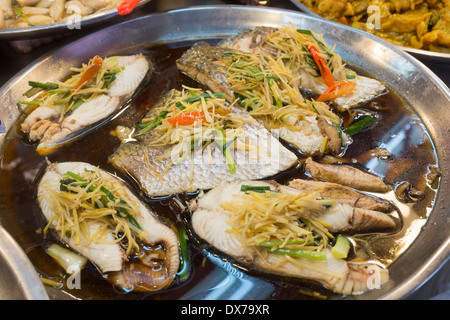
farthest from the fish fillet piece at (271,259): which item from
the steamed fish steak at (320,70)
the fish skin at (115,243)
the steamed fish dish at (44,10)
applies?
the steamed fish dish at (44,10)

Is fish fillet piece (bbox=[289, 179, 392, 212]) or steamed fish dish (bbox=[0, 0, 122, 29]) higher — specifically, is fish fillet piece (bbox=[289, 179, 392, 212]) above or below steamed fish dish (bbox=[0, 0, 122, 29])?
below

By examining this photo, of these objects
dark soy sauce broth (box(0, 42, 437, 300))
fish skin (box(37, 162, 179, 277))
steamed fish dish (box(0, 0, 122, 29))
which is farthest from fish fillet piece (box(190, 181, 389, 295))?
steamed fish dish (box(0, 0, 122, 29))

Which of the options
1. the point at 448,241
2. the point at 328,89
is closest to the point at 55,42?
the point at 328,89

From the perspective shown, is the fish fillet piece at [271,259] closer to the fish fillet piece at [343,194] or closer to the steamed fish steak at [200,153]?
the fish fillet piece at [343,194]

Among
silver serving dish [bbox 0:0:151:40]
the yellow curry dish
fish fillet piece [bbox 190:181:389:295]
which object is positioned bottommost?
fish fillet piece [bbox 190:181:389:295]

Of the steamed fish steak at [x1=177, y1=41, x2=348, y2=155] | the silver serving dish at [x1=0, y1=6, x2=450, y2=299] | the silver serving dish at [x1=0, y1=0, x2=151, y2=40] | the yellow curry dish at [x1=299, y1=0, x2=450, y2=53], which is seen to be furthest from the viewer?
the yellow curry dish at [x1=299, y1=0, x2=450, y2=53]

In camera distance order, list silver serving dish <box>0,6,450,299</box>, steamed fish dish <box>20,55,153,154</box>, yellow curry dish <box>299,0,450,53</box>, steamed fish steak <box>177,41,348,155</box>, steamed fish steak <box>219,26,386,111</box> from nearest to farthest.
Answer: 1. silver serving dish <box>0,6,450,299</box>
2. steamed fish steak <box>177,41,348,155</box>
3. steamed fish dish <box>20,55,153,154</box>
4. steamed fish steak <box>219,26,386,111</box>
5. yellow curry dish <box>299,0,450,53</box>

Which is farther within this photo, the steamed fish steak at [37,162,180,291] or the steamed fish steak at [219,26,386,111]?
the steamed fish steak at [219,26,386,111]

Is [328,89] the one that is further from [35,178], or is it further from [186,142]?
[35,178]

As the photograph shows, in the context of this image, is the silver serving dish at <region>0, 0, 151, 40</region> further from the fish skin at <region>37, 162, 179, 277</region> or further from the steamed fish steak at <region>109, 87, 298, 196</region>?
the fish skin at <region>37, 162, 179, 277</region>
